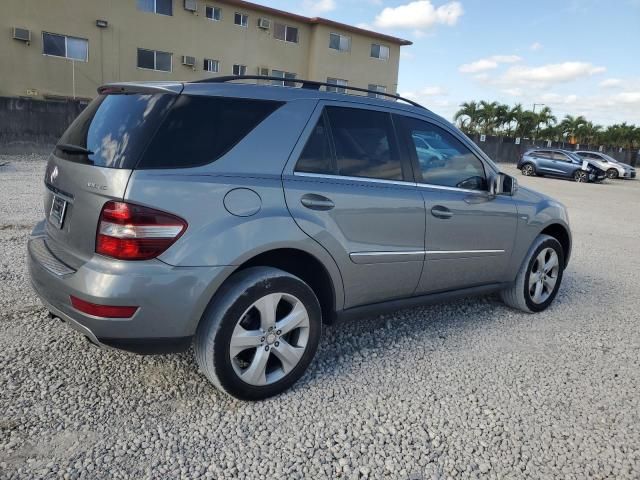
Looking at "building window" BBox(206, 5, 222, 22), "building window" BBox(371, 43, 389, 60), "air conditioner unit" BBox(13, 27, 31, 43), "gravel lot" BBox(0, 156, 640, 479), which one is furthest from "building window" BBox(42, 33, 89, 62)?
"gravel lot" BBox(0, 156, 640, 479)

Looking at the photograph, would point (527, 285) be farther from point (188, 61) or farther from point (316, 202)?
point (188, 61)

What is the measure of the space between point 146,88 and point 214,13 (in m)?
27.4

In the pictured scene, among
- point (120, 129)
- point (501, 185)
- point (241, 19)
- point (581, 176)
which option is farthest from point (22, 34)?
point (581, 176)

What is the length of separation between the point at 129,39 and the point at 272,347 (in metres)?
25.8

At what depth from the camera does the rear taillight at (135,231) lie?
2449 mm

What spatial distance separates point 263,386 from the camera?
291 centimetres

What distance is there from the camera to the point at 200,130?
106 inches

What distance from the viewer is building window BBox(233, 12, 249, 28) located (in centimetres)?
2823

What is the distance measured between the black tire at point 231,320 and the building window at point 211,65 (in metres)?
27.2

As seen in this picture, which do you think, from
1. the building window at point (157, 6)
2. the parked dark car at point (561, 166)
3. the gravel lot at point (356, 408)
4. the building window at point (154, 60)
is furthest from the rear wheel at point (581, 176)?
the gravel lot at point (356, 408)

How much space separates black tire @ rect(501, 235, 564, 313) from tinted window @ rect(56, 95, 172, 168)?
3.32 meters

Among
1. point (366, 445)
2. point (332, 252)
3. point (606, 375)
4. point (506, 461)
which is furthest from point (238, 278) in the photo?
point (606, 375)

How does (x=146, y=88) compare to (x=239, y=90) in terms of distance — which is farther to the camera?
(x=239, y=90)

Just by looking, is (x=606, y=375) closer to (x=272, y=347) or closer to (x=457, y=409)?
(x=457, y=409)
